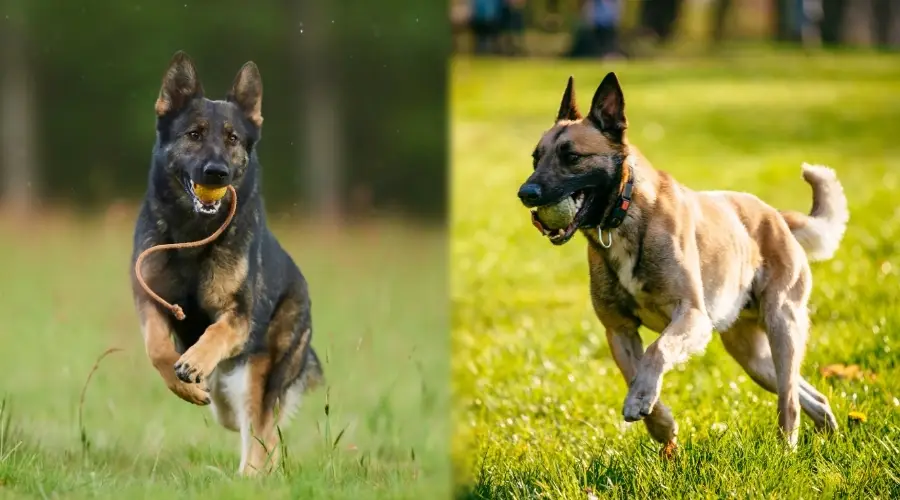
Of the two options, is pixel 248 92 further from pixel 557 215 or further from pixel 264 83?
pixel 264 83

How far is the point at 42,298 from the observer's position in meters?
8.05

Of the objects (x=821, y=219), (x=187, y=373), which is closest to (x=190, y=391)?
(x=187, y=373)

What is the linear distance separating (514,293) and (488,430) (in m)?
4.75

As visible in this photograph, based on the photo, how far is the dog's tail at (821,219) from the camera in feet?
17.3

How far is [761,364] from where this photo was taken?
520 centimetres

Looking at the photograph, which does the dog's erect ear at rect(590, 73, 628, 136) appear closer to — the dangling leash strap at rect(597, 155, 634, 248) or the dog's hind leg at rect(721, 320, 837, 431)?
the dangling leash strap at rect(597, 155, 634, 248)

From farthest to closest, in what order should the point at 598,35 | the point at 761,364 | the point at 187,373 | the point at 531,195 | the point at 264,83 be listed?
the point at 598,35 → the point at 264,83 → the point at 761,364 → the point at 531,195 → the point at 187,373

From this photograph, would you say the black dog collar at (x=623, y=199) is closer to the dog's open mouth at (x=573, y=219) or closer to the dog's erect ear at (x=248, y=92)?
the dog's open mouth at (x=573, y=219)

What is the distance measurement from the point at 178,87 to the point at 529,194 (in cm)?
129

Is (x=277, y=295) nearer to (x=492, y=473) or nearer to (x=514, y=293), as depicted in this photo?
(x=492, y=473)

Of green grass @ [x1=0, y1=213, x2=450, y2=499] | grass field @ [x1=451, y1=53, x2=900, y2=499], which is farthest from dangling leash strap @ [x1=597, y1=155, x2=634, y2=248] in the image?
green grass @ [x1=0, y1=213, x2=450, y2=499]

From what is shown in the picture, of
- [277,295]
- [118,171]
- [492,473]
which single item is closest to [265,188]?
[277,295]

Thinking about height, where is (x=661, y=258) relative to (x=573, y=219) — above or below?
below

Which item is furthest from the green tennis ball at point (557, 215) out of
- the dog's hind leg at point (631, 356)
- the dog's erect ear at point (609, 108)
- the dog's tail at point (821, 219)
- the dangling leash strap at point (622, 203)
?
the dog's tail at point (821, 219)
